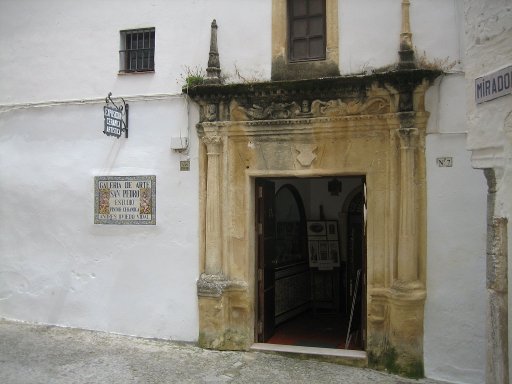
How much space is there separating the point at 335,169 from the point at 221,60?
2.10 meters

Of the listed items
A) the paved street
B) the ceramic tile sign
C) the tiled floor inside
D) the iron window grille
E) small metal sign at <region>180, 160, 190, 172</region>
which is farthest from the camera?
the tiled floor inside

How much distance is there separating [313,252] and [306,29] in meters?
4.23

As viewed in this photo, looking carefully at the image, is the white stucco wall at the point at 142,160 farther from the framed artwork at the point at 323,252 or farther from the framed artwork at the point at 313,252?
the framed artwork at the point at 323,252

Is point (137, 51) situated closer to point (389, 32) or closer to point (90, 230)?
point (90, 230)

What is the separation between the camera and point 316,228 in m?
9.48

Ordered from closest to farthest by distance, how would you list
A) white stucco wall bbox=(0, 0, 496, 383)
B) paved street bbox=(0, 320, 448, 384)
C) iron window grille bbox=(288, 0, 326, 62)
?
paved street bbox=(0, 320, 448, 384) → white stucco wall bbox=(0, 0, 496, 383) → iron window grille bbox=(288, 0, 326, 62)

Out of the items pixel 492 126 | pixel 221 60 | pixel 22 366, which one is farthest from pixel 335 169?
pixel 22 366

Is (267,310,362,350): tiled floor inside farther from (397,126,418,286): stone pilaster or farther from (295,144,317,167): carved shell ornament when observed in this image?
(295,144,317,167): carved shell ornament

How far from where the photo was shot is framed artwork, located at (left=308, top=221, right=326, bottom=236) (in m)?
9.45

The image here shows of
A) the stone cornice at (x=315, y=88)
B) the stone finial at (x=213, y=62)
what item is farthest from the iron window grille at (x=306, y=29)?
the stone finial at (x=213, y=62)

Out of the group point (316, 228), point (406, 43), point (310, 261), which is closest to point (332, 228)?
point (316, 228)

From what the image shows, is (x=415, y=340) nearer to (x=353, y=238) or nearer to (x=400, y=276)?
(x=400, y=276)

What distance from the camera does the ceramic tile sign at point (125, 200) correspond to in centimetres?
705

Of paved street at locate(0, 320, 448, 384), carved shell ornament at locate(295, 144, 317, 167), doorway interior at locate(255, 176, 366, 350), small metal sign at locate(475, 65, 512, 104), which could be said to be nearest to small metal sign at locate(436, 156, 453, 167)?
carved shell ornament at locate(295, 144, 317, 167)
